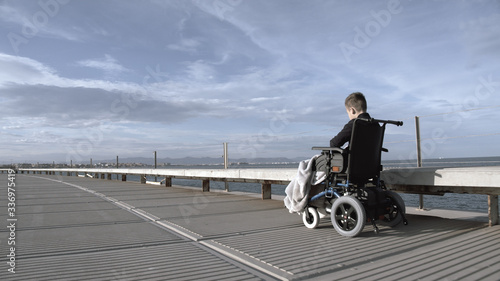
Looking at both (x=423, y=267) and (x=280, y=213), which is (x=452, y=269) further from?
(x=280, y=213)

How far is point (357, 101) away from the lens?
360 cm

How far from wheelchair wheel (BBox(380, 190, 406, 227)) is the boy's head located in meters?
0.91

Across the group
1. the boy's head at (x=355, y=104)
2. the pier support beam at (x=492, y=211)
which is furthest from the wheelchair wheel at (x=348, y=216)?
the pier support beam at (x=492, y=211)

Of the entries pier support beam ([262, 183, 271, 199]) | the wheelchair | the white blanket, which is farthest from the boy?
pier support beam ([262, 183, 271, 199])

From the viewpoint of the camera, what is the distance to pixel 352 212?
3232 millimetres

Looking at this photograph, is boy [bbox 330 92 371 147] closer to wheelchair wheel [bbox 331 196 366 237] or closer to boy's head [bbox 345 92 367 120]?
boy's head [bbox 345 92 367 120]

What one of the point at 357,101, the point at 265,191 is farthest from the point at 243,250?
the point at 265,191

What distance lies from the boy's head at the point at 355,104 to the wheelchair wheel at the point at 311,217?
1.12 meters

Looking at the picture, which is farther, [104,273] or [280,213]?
[280,213]

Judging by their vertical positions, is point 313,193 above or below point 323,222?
above

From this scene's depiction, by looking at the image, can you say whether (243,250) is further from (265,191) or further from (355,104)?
(265,191)

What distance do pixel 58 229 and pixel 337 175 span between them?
10.5 ft

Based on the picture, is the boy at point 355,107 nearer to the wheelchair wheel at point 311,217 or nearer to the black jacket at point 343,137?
the black jacket at point 343,137

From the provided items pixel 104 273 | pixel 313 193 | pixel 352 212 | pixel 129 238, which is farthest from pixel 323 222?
pixel 104 273
